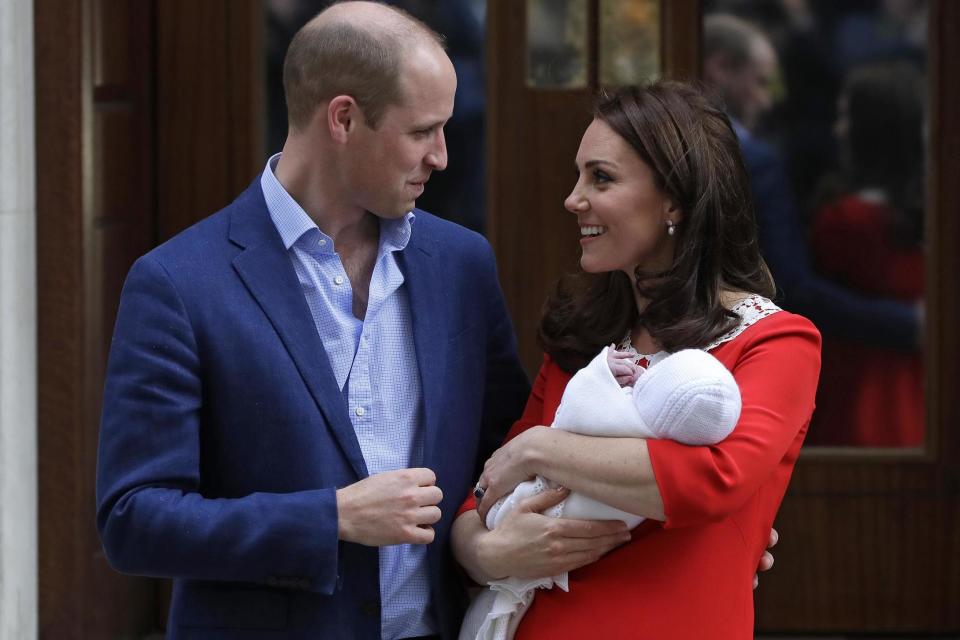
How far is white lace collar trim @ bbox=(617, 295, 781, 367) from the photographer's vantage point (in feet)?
8.35

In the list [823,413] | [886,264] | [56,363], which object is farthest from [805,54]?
[56,363]

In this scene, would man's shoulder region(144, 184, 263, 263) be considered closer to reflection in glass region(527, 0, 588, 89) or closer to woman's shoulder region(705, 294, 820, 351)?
woman's shoulder region(705, 294, 820, 351)

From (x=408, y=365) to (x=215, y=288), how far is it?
363 millimetres

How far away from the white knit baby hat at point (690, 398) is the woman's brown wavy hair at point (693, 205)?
0.72ft

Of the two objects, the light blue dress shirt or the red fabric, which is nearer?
the light blue dress shirt

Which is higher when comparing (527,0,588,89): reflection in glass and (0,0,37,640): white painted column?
(527,0,588,89): reflection in glass

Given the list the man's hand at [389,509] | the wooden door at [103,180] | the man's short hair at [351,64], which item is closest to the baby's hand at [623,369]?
the man's hand at [389,509]

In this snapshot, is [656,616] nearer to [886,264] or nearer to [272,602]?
[272,602]

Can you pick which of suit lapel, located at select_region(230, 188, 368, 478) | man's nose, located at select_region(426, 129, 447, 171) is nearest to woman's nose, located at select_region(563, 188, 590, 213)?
man's nose, located at select_region(426, 129, 447, 171)

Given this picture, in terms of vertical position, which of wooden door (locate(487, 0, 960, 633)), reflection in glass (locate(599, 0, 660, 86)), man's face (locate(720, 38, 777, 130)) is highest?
reflection in glass (locate(599, 0, 660, 86))

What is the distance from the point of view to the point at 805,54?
4641mm

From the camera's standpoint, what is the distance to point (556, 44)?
4.60m

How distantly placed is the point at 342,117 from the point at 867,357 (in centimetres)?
253

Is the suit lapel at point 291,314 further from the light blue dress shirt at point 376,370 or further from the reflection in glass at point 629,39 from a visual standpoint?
the reflection in glass at point 629,39
